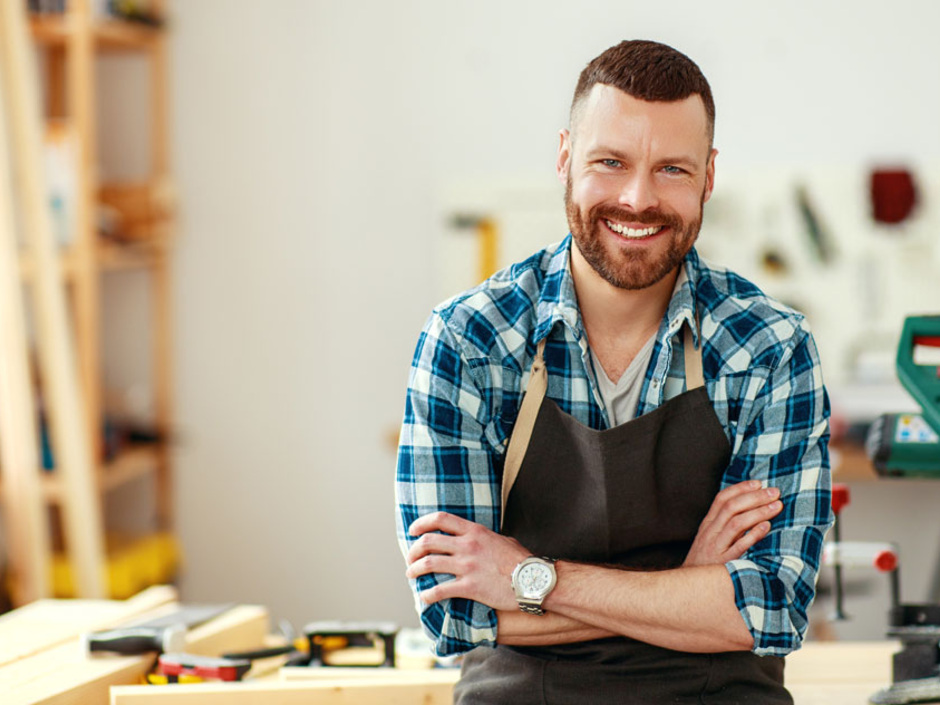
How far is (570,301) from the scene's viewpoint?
5.53 ft

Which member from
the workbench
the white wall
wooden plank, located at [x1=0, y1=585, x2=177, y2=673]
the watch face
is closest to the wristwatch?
the watch face

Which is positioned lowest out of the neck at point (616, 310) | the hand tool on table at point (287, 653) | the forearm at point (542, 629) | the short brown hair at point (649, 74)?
the hand tool on table at point (287, 653)

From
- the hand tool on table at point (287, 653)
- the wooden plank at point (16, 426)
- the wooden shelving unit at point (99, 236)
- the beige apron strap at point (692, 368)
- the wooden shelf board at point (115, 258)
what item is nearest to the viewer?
the beige apron strap at point (692, 368)

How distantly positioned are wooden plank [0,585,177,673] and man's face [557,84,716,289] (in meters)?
1.01

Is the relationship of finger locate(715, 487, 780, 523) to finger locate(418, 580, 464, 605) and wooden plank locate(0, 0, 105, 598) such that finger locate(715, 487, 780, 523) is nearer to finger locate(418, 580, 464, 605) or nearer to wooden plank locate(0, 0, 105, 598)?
finger locate(418, 580, 464, 605)

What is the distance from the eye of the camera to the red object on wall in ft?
11.7

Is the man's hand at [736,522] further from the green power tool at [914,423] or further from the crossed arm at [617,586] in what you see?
the green power tool at [914,423]

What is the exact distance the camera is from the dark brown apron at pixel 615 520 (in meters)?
1.58

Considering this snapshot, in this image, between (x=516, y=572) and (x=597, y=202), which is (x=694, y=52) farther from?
(x=516, y=572)

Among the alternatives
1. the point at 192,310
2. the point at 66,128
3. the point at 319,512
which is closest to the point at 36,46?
the point at 66,128

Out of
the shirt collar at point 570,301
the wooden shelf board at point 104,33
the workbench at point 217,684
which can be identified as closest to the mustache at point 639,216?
the shirt collar at point 570,301

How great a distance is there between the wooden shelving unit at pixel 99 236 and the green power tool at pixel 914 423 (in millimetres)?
2268

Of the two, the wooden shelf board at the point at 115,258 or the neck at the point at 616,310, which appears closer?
the neck at the point at 616,310

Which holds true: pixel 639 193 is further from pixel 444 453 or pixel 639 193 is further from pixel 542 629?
pixel 542 629
